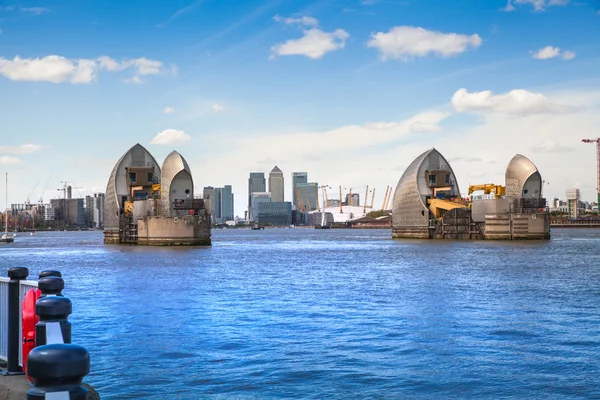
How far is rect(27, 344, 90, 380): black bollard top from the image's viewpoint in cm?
374

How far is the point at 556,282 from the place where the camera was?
38.8 m

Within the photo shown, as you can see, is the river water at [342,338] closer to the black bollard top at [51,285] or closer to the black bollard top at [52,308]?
the black bollard top at [51,285]

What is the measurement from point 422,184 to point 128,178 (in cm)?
4791

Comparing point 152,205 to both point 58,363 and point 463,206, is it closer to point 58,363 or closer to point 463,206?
point 463,206

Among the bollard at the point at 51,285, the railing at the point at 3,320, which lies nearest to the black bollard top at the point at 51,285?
the bollard at the point at 51,285

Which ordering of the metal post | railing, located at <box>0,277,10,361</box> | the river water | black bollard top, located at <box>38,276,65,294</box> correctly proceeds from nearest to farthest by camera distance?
black bollard top, located at <box>38,276,65,294</box>, the metal post, railing, located at <box>0,277,10,361</box>, the river water

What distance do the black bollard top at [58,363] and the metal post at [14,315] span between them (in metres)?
6.67

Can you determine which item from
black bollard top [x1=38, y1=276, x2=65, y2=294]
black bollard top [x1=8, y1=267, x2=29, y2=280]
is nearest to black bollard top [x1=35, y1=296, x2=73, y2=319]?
black bollard top [x1=38, y1=276, x2=65, y2=294]

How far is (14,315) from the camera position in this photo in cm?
1005

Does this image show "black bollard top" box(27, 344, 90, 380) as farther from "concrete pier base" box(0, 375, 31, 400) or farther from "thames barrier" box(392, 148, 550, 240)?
"thames barrier" box(392, 148, 550, 240)

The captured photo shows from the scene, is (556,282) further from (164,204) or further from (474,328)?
(164,204)

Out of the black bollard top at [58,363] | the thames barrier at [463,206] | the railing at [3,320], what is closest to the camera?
the black bollard top at [58,363]

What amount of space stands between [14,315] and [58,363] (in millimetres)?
6897

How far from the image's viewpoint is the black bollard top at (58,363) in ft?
12.3
